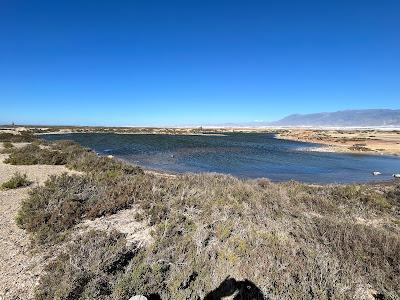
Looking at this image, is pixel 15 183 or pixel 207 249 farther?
pixel 15 183

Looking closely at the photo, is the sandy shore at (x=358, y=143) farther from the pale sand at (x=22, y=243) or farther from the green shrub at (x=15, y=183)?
the pale sand at (x=22, y=243)

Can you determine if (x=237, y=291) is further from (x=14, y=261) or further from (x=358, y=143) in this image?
(x=358, y=143)

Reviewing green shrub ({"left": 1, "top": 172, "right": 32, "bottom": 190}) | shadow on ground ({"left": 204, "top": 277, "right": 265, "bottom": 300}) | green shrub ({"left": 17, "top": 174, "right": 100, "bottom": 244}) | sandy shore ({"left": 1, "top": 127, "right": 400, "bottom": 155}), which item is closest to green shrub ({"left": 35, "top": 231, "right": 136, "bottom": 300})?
green shrub ({"left": 17, "top": 174, "right": 100, "bottom": 244})

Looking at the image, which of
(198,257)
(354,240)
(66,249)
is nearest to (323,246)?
(354,240)

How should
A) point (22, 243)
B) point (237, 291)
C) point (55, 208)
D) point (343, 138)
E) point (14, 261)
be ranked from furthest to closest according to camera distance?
point (343, 138) < point (55, 208) < point (22, 243) < point (14, 261) < point (237, 291)

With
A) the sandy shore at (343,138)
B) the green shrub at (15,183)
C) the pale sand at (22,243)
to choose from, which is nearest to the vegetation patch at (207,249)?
the pale sand at (22,243)

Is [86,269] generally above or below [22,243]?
above

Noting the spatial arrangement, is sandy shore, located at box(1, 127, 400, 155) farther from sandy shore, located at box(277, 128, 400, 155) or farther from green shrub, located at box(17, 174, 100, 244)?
green shrub, located at box(17, 174, 100, 244)

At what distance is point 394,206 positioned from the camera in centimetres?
1073

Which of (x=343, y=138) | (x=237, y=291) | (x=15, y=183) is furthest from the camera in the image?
(x=343, y=138)

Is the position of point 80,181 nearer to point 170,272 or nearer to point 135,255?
point 135,255

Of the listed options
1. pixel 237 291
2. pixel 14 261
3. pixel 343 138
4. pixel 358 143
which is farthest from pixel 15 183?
pixel 343 138

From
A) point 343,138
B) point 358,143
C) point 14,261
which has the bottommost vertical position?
point 358,143

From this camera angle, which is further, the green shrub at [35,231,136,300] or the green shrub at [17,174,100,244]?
the green shrub at [17,174,100,244]
